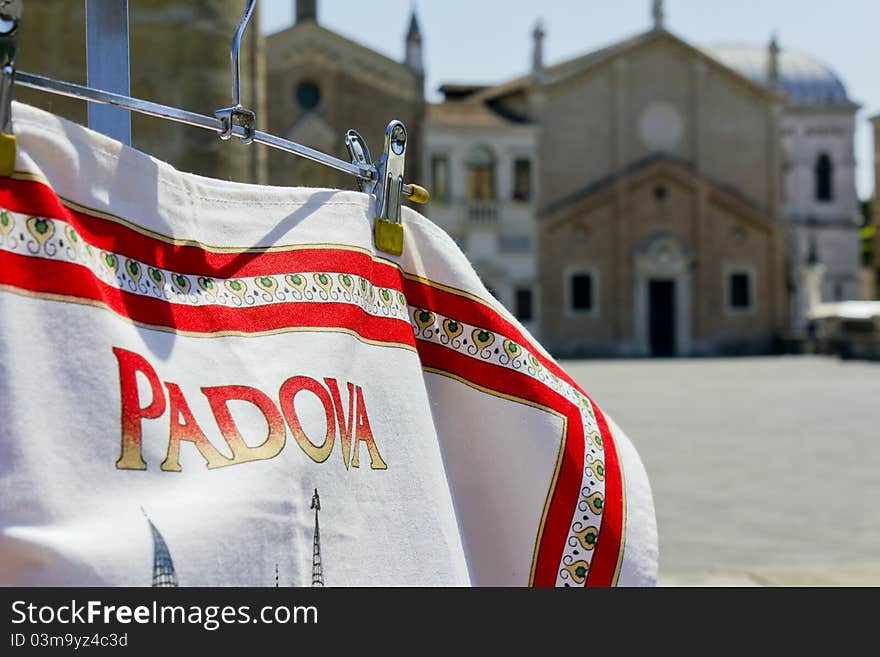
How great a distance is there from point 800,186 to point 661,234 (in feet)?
28.5

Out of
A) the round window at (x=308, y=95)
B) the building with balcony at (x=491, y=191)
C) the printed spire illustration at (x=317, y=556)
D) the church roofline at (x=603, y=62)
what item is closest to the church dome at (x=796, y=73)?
the church roofline at (x=603, y=62)

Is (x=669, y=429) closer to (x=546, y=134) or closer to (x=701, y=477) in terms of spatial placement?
(x=701, y=477)

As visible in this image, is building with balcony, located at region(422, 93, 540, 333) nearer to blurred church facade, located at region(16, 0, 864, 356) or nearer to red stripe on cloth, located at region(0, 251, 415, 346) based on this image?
blurred church facade, located at region(16, 0, 864, 356)

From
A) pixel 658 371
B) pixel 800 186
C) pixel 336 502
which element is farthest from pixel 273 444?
pixel 800 186

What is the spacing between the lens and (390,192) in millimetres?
1318

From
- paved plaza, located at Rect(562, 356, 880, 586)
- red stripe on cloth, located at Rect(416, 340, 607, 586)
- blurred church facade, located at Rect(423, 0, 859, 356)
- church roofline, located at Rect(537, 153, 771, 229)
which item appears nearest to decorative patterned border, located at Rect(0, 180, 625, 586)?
red stripe on cloth, located at Rect(416, 340, 607, 586)

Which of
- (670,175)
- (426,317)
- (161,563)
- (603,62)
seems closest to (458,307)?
(426,317)

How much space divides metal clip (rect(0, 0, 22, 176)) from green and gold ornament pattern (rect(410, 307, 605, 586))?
0.55m

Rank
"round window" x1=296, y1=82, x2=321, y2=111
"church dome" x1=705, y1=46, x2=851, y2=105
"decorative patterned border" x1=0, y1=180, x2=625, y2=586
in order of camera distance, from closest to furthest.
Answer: "decorative patterned border" x1=0, y1=180, x2=625, y2=586
"round window" x1=296, y1=82, x2=321, y2=111
"church dome" x1=705, y1=46, x2=851, y2=105

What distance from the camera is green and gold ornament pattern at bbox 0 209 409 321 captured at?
986 millimetres

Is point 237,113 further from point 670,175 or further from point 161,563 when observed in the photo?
point 670,175

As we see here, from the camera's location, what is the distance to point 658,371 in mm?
24391

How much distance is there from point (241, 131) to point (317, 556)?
441mm

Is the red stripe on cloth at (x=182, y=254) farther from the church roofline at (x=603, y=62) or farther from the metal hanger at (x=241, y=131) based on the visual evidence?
the church roofline at (x=603, y=62)
